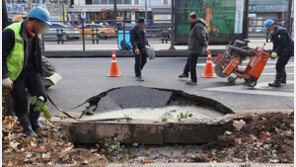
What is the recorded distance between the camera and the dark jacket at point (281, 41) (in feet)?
21.1

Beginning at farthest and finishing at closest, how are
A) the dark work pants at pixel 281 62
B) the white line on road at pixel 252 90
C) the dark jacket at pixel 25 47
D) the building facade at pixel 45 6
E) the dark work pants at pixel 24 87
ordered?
→ the building facade at pixel 45 6, the dark work pants at pixel 281 62, the white line on road at pixel 252 90, the dark work pants at pixel 24 87, the dark jacket at pixel 25 47

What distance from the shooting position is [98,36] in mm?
15594

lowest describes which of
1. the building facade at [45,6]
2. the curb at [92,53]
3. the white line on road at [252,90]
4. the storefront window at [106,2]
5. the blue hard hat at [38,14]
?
the white line on road at [252,90]

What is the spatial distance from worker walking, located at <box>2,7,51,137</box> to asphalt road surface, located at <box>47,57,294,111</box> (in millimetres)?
1595

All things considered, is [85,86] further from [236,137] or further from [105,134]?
[236,137]

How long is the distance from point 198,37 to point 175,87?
132cm

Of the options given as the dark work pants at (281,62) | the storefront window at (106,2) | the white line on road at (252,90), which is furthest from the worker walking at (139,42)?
the storefront window at (106,2)

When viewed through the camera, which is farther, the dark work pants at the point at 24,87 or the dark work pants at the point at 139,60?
the dark work pants at the point at 139,60

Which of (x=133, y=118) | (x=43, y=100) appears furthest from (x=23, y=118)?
(x=133, y=118)

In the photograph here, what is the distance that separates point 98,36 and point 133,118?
1196cm

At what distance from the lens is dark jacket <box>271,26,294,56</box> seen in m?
6.43

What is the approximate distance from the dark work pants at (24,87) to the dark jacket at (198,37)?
4091mm

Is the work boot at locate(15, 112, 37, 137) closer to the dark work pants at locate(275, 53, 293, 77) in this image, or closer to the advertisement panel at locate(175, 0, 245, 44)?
the dark work pants at locate(275, 53, 293, 77)

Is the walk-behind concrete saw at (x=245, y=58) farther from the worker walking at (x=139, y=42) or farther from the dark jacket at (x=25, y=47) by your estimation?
the dark jacket at (x=25, y=47)
